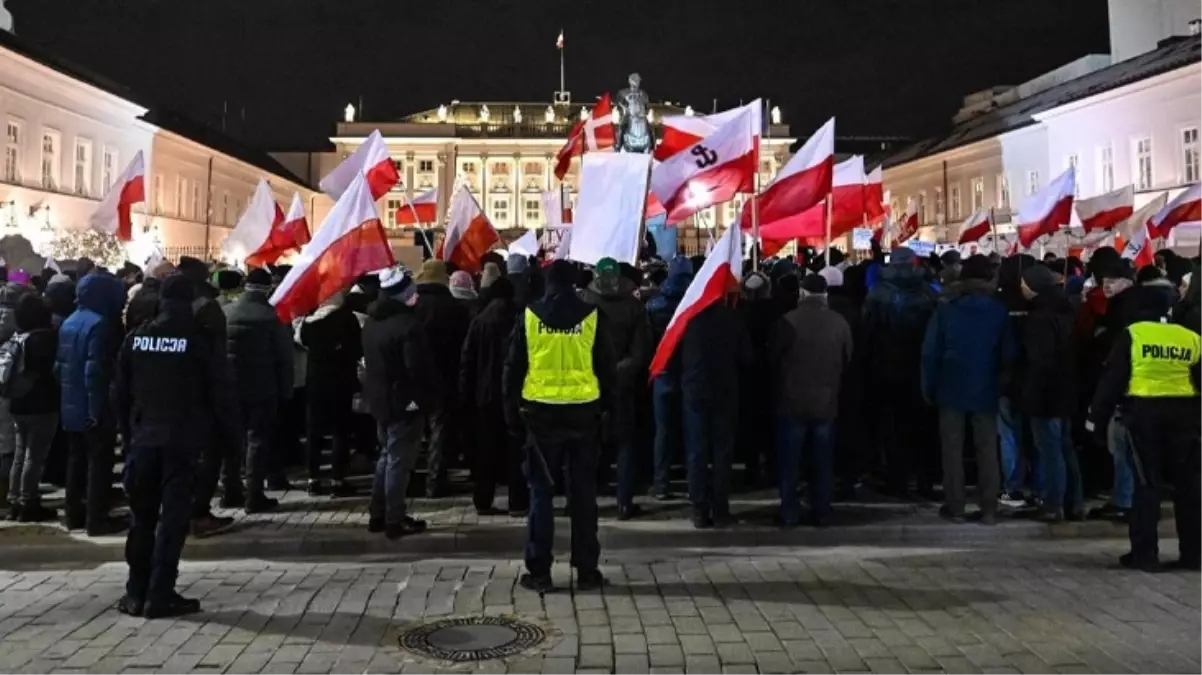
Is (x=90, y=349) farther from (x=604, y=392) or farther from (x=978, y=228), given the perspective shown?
(x=978, y=228)

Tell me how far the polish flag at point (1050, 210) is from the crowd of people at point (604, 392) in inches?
190

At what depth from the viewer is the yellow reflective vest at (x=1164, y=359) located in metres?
6.95

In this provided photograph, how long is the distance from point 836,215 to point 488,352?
19.8 feet

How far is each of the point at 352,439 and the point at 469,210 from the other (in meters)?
4.27

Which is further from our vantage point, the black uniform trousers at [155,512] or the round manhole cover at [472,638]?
the black uniform trousers at [155,512]

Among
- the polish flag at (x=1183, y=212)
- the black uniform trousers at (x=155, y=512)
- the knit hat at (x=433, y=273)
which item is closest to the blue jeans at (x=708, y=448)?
the knit hat at (x=433, y=273)

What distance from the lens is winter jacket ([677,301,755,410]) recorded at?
802 cm

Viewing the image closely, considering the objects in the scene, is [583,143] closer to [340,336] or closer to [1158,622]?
[340,336]

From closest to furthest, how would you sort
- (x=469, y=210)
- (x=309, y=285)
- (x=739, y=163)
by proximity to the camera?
1. (x=309, y=285)
2. (x=739, y=163)
3. (x=469, y=210)

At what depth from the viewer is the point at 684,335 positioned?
27.0 ft

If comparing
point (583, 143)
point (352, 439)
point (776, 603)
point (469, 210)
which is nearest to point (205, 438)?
point (776, 603)

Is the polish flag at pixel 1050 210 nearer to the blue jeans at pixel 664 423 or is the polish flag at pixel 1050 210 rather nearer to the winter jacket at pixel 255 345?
the blue jeans at pixel 664 423

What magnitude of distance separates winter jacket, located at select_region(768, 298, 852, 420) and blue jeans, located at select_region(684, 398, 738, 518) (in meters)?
0.49

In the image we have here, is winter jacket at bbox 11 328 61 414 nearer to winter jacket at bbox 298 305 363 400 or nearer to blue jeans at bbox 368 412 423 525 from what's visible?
winter jacket at bbox 298 305 363 400
